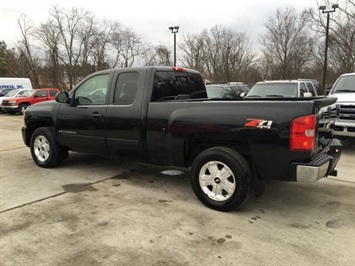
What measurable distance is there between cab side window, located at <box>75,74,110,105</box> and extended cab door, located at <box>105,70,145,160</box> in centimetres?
22

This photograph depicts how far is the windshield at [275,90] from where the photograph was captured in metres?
10.5

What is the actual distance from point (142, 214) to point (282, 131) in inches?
77.4

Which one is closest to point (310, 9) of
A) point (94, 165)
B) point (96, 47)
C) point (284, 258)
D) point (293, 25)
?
point (293, 25)

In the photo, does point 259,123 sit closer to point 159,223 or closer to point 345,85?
point 159,223

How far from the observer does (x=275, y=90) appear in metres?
10.7

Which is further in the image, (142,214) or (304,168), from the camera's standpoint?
(142,214)

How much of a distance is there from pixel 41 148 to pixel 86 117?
1478mm

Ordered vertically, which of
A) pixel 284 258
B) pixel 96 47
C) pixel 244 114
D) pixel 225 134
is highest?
pixel 96 47

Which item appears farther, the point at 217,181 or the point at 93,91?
the point at 93,91

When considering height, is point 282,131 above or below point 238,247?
above

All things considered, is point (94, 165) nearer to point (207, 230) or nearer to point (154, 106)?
point (154, 106)

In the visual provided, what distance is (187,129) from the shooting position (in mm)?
4355

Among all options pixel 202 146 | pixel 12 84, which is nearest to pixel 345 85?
pixel 202 146

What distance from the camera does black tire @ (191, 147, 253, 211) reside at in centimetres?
396
